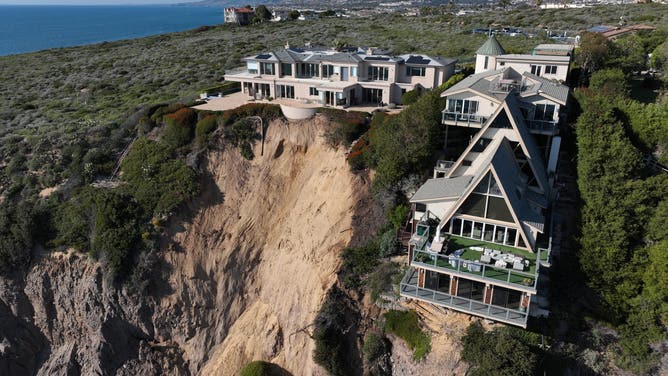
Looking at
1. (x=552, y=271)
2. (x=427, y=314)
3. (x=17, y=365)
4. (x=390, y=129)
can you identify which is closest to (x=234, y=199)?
(x=390, y=129)

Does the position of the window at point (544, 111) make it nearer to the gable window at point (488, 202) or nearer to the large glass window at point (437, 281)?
the gable window at point (488, 202)

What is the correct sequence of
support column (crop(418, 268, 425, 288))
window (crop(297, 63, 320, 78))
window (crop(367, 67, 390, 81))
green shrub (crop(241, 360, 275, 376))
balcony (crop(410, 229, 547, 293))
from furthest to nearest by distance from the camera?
window (crop(297, 63, 320, 78)) < window (crop(367, 67, 390, 81)) < green shrub (crop(241, 360, 275, 376)) < support column (crop(418, 268, 425, 288)) < balcony (crop(410, 229, 547, 293))

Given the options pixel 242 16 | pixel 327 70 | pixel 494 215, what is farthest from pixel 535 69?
pixel 242 16

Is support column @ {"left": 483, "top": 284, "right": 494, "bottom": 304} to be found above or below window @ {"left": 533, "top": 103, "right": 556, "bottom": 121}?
below

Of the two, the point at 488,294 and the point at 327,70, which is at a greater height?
the point at 327,70

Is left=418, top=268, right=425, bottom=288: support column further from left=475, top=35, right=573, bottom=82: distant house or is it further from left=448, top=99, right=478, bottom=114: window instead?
left=475, top=35, right=573, bottom=82: distant house

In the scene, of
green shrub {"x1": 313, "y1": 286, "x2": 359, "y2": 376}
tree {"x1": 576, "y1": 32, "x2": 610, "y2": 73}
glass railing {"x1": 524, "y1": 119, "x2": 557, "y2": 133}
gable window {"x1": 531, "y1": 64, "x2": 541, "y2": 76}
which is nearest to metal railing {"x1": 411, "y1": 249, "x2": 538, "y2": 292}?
green shrub {"x1": 313, "y1": 286, "x2": 359, "y2": 376}

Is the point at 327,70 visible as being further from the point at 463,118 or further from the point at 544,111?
the point at 544,111
